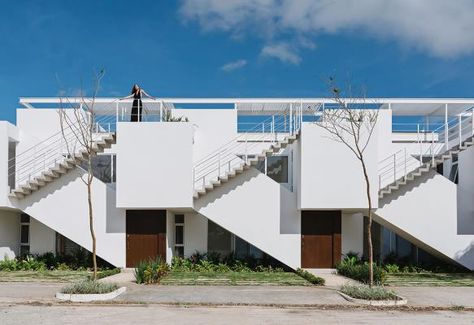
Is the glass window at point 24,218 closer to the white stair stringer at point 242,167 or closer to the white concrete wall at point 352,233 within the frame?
the white stair stringer at point 242,167

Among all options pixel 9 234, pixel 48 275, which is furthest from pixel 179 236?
pixel 9 234

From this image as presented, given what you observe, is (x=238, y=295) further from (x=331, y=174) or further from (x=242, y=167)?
(x=331, y=174)

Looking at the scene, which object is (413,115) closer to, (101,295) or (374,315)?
(374,315)

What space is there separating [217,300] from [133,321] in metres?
3.13

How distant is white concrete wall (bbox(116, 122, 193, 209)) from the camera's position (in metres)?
20.0

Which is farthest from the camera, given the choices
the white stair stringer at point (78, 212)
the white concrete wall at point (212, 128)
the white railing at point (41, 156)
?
the white concrete wall at point (212, 128)

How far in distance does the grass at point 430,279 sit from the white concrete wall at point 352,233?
2.10 metres

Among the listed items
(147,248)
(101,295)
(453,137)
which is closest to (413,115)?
(453,137)

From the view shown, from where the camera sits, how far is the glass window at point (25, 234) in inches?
916

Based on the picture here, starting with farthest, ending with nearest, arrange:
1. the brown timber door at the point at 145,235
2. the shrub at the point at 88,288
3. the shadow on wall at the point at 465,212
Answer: the shadow on wall at the point at 465,212
the brown timber door at the point at 145,235
the shrub at the point at 88,288

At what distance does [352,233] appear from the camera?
73.2 feet

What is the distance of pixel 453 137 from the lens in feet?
82.7

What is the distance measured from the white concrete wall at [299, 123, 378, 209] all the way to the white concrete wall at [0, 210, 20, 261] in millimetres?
12452

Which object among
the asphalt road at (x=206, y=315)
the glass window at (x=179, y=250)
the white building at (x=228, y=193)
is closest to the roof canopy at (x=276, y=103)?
the white building at (x=228, y=193)
